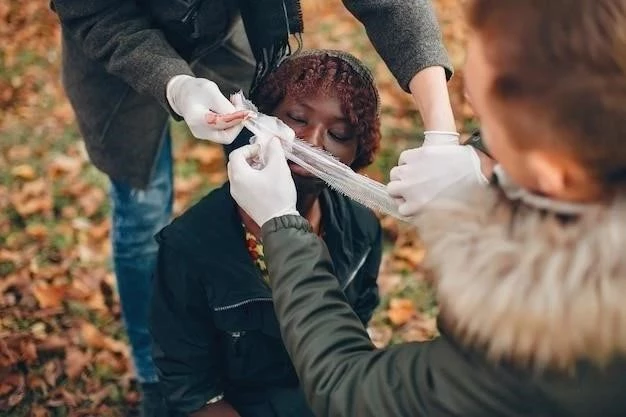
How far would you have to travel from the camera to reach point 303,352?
4.70ft

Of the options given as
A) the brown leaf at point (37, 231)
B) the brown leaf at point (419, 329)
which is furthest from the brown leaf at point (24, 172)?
the brown leaf at point (419, 329)

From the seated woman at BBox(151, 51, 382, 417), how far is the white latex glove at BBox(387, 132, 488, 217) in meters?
0.37

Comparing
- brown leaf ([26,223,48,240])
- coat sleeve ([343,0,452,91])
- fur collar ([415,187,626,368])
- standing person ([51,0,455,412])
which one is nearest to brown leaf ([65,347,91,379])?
standing person ([51,0,455,412])

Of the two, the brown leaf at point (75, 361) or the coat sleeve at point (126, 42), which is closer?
the coat sleeve at point (126, 42)

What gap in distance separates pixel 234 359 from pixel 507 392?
1.13 m

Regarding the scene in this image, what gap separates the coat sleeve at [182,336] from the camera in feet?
6.84

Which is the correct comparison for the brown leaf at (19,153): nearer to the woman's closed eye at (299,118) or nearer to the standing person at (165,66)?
the standing person at (165,66)

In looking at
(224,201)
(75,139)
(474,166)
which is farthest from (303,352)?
(75,139)

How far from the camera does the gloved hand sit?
73.9 inches

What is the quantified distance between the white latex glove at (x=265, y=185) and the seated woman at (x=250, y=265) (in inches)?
9.1

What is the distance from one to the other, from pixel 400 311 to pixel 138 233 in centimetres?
131

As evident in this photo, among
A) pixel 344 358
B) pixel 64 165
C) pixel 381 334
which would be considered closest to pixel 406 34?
pixel 344 358

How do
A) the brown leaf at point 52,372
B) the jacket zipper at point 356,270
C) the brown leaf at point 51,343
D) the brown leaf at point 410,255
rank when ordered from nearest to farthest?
the jacket zipper at point 356,270, the brown leaf at point 52,372, the brown leaf at point 51,343, the brown leaf at point 410,255

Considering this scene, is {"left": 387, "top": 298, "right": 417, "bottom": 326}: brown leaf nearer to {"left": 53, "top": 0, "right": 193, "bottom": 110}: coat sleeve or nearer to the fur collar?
{"left": 53, "top": 0, "right": 193, "bottom": 110}: coat sleeve
